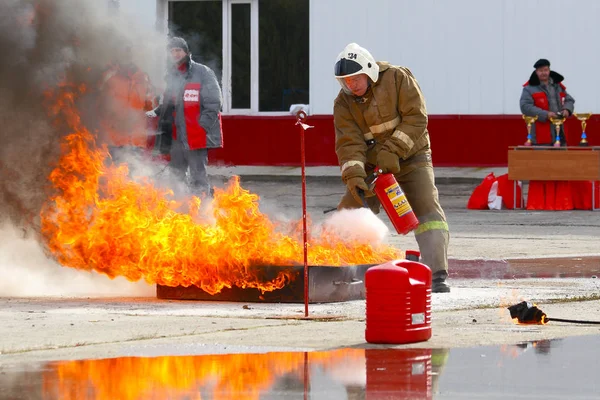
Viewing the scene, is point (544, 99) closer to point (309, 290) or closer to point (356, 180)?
point (356, 180)

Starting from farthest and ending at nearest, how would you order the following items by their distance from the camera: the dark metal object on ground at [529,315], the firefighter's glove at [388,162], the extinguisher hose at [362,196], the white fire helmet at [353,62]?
1. the extinguisher hose at [362,196]
2. the firefighter's glove at [388,162]
3. the white fire helmet at [353,62]
4. the dark metal object on ground at [529,315]

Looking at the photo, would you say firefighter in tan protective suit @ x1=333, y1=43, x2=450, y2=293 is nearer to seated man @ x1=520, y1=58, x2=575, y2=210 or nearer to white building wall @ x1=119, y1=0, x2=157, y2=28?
white building wall @ x1=119, y1=0, x2=157, y2=28

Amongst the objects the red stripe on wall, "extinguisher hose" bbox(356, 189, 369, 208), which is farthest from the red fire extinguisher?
the red stripe on wall

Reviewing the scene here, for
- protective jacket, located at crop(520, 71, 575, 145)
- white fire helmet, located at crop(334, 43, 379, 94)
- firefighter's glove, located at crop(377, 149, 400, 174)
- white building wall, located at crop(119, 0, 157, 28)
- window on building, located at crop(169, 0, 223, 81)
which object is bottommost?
firefighter's glove, located at crop(377, 149, 400, 174)

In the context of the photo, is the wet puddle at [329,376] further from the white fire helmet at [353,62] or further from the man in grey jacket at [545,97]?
the man in grey jacket at [545,97]

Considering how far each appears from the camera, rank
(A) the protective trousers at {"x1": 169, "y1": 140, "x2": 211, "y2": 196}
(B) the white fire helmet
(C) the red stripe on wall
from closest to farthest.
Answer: (B) the white fire helmet, (A) the protective trousers at {"x1": 169, "y1": 140, "x2": 211, "y2": 196}, (C) the red stripe on wall

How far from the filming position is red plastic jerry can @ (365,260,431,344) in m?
7.68

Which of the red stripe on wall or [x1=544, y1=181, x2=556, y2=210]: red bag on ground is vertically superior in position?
the red stripe on wall

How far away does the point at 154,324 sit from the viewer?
28.0 ft

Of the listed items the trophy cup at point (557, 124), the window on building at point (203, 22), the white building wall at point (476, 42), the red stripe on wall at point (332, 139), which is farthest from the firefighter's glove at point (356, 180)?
the window on building at point (203, 22)

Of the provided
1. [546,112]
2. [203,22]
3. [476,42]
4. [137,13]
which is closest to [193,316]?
[137,13]

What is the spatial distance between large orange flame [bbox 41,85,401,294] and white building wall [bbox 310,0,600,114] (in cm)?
1532

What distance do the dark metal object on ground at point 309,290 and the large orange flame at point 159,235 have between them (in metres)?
0.05

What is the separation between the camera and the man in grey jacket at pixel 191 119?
15.5 m
